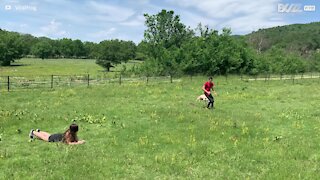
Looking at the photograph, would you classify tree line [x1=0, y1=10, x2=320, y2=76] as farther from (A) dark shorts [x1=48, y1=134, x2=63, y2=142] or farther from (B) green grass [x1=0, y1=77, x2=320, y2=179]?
(A) dark shorts [x1=48, y1=134, x2=63, y2=142]

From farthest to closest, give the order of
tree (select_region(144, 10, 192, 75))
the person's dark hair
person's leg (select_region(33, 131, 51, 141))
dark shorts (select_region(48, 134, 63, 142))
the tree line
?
tree (select_region(144, 10, 192, 75)) → the tree line → person's leg (select_region(33, 131, 51, 141)) → dark shorts (select_region(48, 134, 63, 142)) → the person's dark hair

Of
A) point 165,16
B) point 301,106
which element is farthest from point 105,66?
point 301,106

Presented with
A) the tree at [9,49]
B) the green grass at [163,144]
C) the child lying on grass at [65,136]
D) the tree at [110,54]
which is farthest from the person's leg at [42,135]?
the tree at [9,49]

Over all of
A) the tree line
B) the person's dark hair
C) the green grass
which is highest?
the tree line

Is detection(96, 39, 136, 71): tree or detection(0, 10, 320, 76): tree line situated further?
detection(96, 39, 136, 71): tree

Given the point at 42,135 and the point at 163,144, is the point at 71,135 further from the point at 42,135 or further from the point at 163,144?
the point at 163,144

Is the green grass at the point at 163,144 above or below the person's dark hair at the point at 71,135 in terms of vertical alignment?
below

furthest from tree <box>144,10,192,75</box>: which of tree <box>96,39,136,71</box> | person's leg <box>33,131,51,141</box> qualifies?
person's leg <box>33,131,51,141</box>

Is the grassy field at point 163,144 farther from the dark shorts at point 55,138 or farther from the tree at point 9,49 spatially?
the tree at point 9,49

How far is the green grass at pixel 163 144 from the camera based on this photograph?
38.9 feet

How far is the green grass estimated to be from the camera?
11859 mm

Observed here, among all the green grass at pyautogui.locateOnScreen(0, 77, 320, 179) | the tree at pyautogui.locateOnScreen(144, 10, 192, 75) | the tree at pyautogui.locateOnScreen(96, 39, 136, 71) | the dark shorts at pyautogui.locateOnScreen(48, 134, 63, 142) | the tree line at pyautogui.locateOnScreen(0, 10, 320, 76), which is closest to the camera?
the green grass at pyautogui.locateOnScreen(0, 77, 320, 179)

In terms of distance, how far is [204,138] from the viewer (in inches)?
655

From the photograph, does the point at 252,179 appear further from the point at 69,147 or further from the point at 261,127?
the point at 261,127
